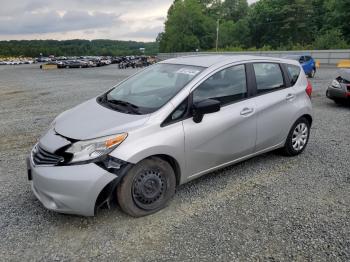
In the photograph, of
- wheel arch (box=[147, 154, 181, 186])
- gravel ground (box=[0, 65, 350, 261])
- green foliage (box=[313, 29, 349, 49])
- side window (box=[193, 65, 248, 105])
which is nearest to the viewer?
gravel ground (box=[0, 65, 350, 261])

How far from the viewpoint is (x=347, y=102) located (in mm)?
8906

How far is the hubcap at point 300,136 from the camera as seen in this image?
489 cm

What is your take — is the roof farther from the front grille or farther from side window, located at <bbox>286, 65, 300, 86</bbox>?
the front grille

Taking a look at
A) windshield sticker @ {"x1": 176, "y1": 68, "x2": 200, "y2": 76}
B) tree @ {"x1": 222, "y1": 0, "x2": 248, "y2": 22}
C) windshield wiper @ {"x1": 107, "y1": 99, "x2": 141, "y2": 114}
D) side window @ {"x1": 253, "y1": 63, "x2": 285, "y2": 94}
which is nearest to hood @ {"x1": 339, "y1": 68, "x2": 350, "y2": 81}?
side window @ {"x1": 253, "y1": 63, "x2": 285, "y2": 94}

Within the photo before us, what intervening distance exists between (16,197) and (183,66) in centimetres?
265

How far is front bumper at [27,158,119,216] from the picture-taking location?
2.92 metres

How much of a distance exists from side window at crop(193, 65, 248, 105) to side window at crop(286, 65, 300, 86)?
1052mm

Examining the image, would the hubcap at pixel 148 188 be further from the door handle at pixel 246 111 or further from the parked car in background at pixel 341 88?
the parked car in background at pixel 341 88

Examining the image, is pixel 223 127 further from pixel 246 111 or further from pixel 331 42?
pixel 331 42

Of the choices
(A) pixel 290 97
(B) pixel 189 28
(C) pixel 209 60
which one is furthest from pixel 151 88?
(B) pixel 189 28

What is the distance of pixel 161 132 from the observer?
3.28 metres

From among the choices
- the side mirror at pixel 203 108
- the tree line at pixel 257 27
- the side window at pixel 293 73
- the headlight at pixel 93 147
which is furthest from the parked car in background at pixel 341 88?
the tree line at pixel 257 27

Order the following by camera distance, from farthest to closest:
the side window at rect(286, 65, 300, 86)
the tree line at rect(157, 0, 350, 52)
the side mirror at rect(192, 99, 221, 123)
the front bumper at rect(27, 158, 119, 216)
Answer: the tree line at rect(157, 0, 350, 52)
the side window at rect(286, 65, 300, 86)
the side mirror at rect(192, 99, 221, 123)
the front bumper at rect(27, 158, 119, 216)

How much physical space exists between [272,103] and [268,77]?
414mm
